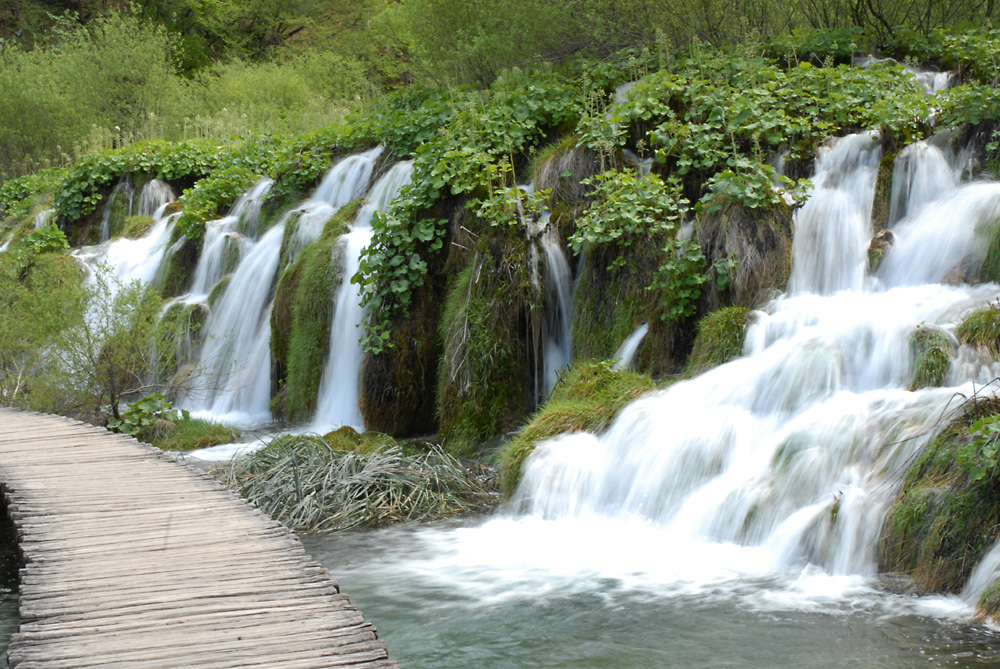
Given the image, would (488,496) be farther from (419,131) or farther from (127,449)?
(419,131)

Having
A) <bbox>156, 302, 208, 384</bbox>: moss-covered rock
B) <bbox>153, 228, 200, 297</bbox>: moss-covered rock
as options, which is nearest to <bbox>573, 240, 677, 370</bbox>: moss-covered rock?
<bbox>156, 302, 208, 384</bbox>: moss-covered rock

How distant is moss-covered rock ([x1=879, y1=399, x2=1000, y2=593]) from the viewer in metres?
4.84

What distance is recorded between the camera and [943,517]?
16.4 feet

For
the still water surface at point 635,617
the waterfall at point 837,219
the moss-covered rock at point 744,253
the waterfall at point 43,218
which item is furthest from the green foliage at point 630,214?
the waterfall at point 43,218

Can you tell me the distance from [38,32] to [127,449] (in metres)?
30.6

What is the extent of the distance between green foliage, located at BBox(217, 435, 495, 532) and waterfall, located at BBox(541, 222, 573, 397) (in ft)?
5.49

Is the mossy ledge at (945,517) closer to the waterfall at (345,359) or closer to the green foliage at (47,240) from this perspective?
the waterfall at (345,359)

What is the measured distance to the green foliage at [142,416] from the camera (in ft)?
33.0

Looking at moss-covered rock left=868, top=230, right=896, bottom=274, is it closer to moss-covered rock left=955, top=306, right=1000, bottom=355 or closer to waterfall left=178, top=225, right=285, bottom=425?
moss-covered rock left=955, top=306, right=1000, bottom=355

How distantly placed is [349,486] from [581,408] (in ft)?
6.14

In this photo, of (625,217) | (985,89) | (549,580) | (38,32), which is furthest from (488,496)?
(38,32)

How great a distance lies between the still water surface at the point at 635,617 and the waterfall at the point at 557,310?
10.4 feet

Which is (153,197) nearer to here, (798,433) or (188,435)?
(188,435)

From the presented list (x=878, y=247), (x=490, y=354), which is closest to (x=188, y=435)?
(x=490, y=354)
